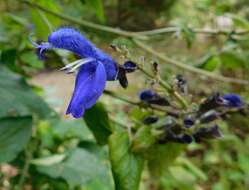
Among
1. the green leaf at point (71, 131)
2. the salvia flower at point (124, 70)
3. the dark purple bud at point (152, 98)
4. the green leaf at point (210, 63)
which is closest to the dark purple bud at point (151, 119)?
the dark purple bud at point (152, 98)

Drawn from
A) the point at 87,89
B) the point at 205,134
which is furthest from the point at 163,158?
the point at 87,89

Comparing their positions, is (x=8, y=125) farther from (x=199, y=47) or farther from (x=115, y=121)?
(x=199, y=47)

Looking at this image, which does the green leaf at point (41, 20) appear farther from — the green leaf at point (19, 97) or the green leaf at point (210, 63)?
the green leaf at point (210, 63)

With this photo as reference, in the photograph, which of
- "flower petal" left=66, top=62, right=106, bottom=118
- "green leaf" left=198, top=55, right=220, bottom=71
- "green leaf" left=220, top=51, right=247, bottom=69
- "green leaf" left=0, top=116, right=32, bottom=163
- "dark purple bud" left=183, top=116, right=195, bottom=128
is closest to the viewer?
"flower petal" left=66, top=62, right=106, bottom=118

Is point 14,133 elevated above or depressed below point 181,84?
below

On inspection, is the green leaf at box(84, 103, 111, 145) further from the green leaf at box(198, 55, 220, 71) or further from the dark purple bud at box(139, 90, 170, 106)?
the green leaf at box(198, 55, 220, 71)

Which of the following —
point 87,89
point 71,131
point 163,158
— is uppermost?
point 87,89

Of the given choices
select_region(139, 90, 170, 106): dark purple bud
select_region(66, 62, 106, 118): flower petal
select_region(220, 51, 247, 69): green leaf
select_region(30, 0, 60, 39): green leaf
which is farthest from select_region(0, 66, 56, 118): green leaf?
select_region(220, 51, 247, 69): green leaf

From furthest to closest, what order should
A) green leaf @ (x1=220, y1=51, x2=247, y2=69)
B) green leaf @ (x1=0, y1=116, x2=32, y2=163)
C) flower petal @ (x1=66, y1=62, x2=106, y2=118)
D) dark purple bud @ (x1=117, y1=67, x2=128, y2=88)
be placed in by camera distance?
green leaf @ (x1=220, y1=51, x2=247, y2=69) < green leaf @ (x1=0, y1=116, x2=32, y2=163) < dark purple bud @ (x1=117, y1=67, x2=128, y2=88) < flower petal @ (x1=66, y1=62, x2=106, y2=118)

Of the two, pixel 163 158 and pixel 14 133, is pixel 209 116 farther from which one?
pixel 14 133
